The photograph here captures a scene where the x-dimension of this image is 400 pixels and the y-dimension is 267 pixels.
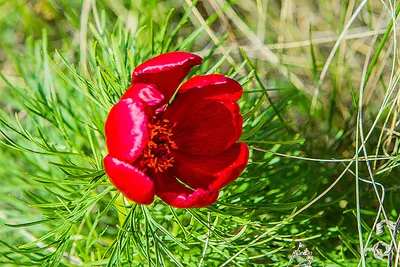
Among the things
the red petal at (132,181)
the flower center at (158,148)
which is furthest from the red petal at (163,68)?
the red petal at (132,181)

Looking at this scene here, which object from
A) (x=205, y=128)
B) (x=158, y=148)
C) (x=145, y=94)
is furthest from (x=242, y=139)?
(x=145, y=94)

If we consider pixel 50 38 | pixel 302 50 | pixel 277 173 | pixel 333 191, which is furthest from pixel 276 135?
pixel 50 38

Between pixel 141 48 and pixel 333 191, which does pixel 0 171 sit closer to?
pixel 141 48

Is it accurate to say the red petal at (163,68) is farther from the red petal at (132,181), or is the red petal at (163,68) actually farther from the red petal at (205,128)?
the red petal at (132,181)

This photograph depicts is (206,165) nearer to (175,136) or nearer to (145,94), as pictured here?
(175,136)

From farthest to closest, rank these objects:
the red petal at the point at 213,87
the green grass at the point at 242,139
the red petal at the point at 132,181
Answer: the green grass at the point at 242,139 < the red petal at the point at 213,87 < the red petal at the point at 132,181

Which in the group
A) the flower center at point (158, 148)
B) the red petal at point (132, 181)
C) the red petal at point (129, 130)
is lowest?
the flower center at point (158, 148)
